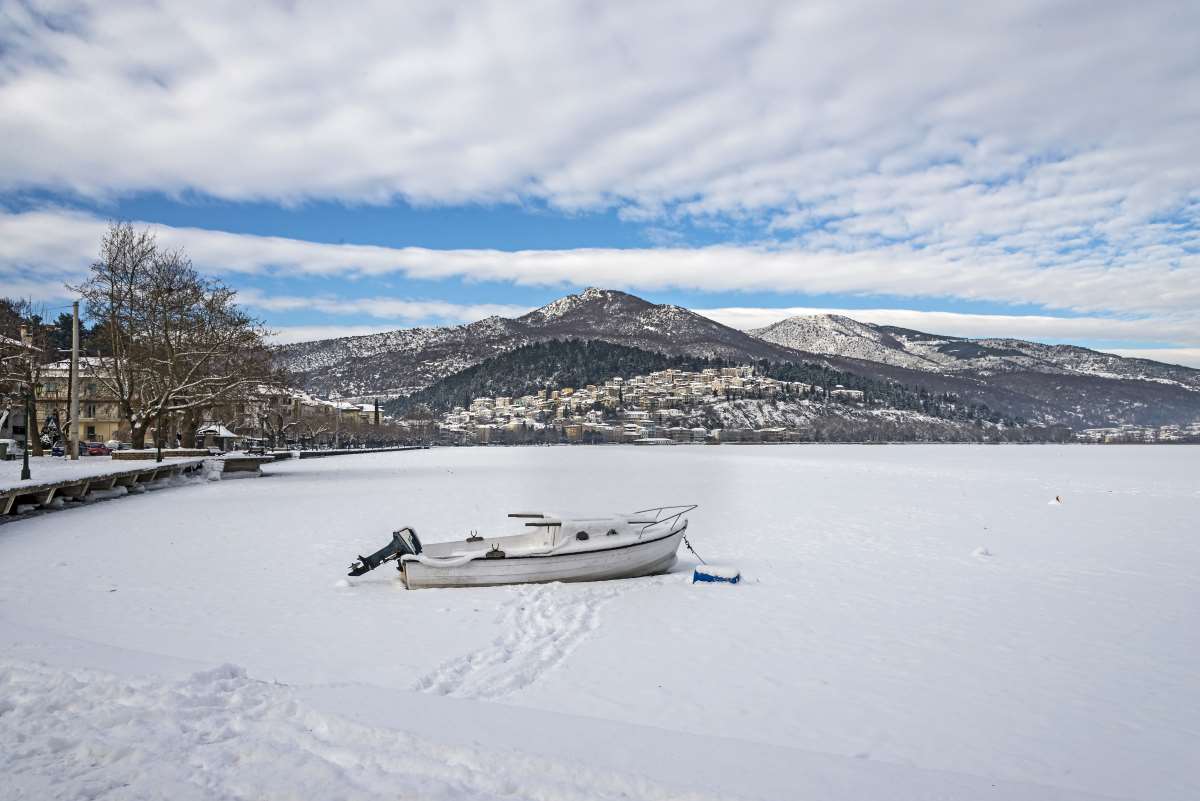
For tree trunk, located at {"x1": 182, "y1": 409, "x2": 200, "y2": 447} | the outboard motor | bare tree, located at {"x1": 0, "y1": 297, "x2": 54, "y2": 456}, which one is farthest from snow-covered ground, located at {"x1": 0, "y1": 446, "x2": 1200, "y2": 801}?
tree trunk, located at {"x1": 182, "y1": 409, "x2": 200, "y2": 447}

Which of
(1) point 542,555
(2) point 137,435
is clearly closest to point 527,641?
(1) point 542,555

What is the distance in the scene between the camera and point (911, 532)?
A: 2053 cm

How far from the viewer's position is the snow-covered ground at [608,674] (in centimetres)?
534

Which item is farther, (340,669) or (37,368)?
(37,368)

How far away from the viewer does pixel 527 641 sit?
953 cm

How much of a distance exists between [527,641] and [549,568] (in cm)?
331

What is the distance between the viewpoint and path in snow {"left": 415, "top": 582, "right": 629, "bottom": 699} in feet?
25.4

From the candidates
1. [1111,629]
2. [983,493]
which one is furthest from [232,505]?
[983,493]

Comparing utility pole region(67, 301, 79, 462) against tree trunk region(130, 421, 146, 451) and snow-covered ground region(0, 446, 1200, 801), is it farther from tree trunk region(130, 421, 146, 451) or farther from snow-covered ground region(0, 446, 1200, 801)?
snow-covered ground region(0, 446, 1200, 801)

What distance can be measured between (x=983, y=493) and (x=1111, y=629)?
2541cm

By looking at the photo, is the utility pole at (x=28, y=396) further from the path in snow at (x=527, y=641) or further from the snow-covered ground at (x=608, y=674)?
the path in snow at (x=527, y=641)

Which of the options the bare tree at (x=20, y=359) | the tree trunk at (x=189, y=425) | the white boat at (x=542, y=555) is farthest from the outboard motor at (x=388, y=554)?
the tree trunk at (x=189, y=425)

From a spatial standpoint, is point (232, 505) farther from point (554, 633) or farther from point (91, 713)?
point (91, 713)

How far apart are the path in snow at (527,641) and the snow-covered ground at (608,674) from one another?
5 centimetres
